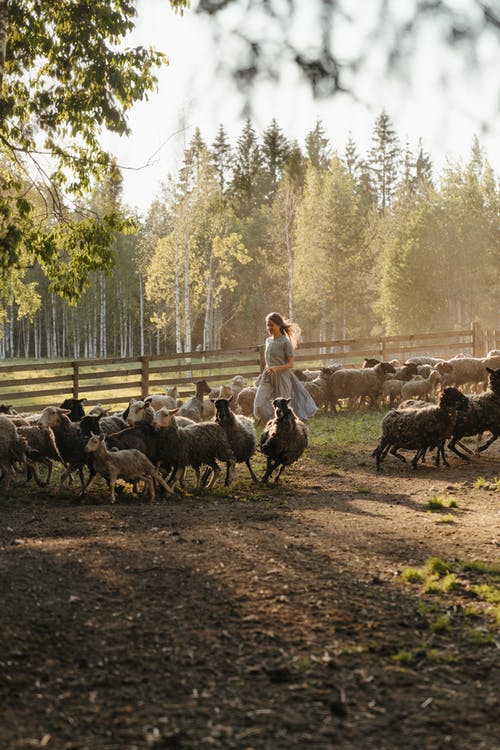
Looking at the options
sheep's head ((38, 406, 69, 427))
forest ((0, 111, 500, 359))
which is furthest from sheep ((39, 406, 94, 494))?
forest ((0, 111, 500, 359))

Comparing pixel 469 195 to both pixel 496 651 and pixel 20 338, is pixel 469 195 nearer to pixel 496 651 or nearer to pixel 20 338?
pixel 496 651

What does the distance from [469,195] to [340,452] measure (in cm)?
3404

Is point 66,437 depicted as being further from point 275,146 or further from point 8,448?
point 275,146

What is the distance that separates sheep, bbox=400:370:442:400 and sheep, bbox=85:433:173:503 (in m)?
9.64

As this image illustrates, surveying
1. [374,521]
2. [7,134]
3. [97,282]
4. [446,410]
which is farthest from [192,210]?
[374,521]

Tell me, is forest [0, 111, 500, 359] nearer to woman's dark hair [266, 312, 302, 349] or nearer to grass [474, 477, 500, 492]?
woman's dark hair [266, 312, 302, 349]

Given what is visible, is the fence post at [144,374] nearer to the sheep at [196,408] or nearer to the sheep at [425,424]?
the sheep at [196,408]

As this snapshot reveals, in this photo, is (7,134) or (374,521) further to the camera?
(7,134)

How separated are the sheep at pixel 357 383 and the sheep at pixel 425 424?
705 cm

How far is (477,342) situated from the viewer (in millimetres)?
25250

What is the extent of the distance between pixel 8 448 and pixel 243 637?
6.07 metres

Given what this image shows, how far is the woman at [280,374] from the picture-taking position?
449 inches

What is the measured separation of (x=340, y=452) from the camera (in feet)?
42.5

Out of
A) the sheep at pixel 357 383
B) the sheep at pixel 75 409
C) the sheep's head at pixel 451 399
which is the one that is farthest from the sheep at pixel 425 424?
the sheep at pixel 357 383
